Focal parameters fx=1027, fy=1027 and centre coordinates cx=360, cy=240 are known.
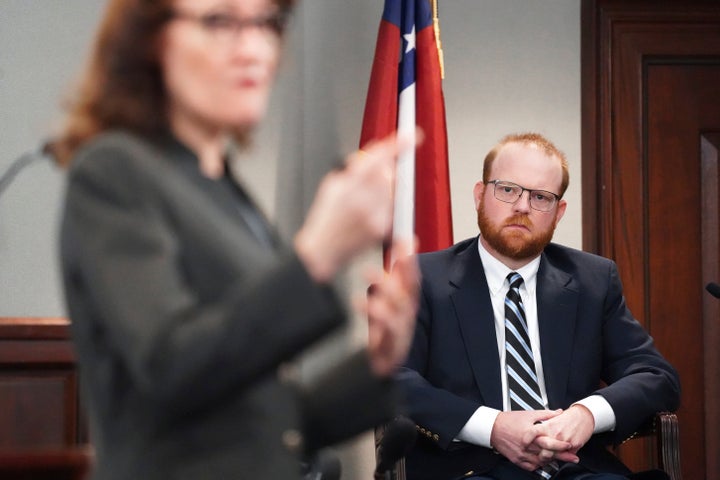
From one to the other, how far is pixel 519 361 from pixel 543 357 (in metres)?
0.08

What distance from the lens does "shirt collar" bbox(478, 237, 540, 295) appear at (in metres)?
3.48

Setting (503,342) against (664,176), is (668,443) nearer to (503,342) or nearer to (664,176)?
(503,342)

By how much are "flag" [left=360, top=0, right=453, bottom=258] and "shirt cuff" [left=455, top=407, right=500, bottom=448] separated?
129 cm

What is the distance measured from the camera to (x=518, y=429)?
3055 mm

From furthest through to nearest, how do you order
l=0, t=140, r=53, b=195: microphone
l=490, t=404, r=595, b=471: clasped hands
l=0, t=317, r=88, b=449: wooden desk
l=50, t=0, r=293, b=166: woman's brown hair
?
l=490, t=404, r=595, b=471: clasped hands < l=0, t=140, r=53, b=195: microphone < l=0, t=317, r=88, b=449: wooden desk < l=50, t=0, r=293, b=166: woman's brown hair

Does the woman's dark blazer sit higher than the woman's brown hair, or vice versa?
the woman's brown hair

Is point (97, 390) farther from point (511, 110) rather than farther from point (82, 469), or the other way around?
point (511, 110)

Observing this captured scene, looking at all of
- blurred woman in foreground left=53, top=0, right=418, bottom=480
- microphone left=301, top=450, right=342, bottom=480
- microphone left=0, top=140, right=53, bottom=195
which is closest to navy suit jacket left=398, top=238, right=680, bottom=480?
microphone left=301, top=450, right=342, bottom=480

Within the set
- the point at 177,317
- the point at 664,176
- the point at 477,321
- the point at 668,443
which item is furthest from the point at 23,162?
the point at 664,176

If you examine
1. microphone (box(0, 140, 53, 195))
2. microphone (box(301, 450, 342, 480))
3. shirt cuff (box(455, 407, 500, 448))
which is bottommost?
shirt cuff (box(455, 407, 500, 448))

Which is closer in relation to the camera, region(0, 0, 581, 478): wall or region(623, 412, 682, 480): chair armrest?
region(623, 412, 682, 480): chair armrest

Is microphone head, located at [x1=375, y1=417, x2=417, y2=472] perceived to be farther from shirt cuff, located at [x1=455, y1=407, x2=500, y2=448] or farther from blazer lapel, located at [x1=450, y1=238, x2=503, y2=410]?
blazer lapel, located at [x1=450, y1=238, x2=503, y2=410]

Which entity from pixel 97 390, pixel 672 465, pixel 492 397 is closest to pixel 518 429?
pixel 492 397

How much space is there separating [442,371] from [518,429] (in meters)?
0.37
